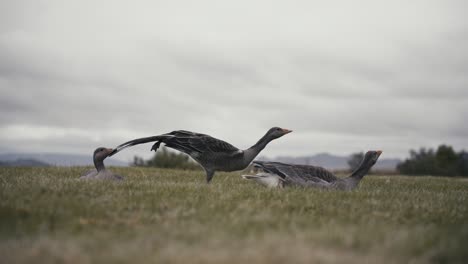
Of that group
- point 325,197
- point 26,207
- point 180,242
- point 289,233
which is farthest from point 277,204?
point 26,207

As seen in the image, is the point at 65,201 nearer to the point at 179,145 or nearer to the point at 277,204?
the point at 277,204

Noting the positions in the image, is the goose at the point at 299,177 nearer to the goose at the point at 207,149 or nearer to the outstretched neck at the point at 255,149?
the outstretched neck at the point at 255,149

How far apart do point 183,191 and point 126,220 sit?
3315mm

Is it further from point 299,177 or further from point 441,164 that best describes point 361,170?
point 441,164

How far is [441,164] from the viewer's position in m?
80.7

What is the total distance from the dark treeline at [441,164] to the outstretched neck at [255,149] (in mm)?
71535

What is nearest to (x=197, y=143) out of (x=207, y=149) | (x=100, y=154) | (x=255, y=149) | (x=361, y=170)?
(x=207, y=149)

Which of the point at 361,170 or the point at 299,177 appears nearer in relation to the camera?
the point at 299,177

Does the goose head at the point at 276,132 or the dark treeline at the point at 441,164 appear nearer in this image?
the goose head at the point at 276,132

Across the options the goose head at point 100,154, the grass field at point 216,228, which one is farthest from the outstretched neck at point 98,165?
the grass field at point 216,228

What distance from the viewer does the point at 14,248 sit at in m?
5.08

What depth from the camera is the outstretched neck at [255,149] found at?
12.5 metres

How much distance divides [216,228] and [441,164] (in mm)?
83585

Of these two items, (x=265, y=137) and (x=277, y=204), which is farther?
(x=265, y=137)
